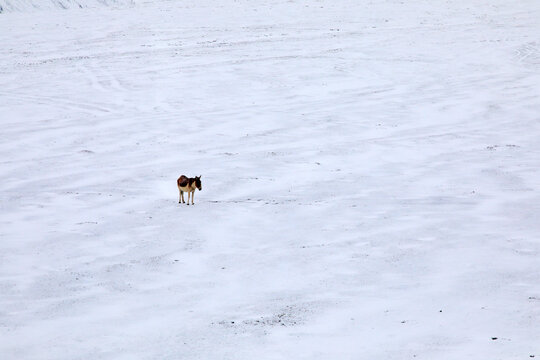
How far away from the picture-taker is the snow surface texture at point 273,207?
6539 millimetres

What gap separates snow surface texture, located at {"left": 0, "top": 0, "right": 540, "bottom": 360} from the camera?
6539 mm

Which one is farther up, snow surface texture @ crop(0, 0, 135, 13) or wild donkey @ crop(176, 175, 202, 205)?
snow surface texture @ crop(0, 0, 135, 13)

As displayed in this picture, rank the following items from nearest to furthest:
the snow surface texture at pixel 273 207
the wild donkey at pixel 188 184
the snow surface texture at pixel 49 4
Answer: the snow surface texture at pixel 273 207 < the wild donkey at pixel 188 184 < the snow surface texture at pixel 49 4

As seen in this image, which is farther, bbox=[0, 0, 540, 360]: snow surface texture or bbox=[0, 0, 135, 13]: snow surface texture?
bbox=[0, 0, 135, 13]: snow surface texture

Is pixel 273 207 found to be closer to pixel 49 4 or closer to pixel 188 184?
pixel 188 184

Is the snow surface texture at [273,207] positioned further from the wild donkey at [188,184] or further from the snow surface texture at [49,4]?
the snow surface texture at [49,4]

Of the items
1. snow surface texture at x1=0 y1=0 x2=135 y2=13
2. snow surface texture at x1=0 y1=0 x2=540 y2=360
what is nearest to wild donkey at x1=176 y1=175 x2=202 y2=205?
snow surface texture at x1=0 y1=0 x2=540 y2=360

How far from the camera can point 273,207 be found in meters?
10.5

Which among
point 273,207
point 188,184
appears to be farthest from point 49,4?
point 273,207

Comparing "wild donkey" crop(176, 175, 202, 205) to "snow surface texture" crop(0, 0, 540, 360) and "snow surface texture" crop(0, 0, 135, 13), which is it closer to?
"snow surface texture" crop(0, 0, 540, 360)

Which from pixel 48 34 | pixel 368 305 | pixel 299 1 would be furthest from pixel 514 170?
pixel 299 1

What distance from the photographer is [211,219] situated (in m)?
9.87

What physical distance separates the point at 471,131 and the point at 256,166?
5.39 metres

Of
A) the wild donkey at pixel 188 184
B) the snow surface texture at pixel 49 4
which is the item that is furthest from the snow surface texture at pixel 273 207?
the snow surface texture at pixel 49 4
